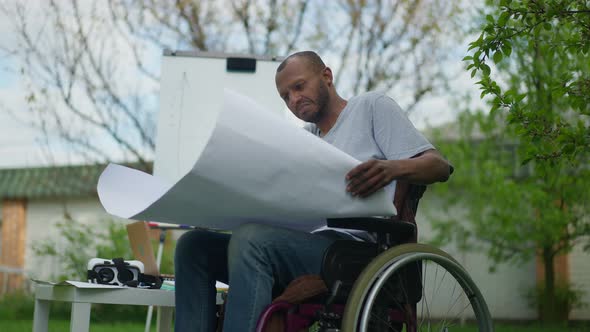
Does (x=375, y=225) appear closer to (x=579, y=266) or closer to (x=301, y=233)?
(x=301, y=233)

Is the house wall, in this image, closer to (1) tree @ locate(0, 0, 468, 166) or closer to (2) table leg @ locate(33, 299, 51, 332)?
(1) tree @ locate(0, 0, 468, 166)

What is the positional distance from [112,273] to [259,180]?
976 mm

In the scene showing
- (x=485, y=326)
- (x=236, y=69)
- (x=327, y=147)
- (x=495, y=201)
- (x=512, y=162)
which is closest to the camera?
(x=327, y=147)

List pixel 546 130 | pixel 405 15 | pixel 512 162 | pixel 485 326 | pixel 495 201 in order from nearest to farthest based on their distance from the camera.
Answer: pixel 485 326, pixel 546 130, pixel 405 15, pixel 495 201, pixel 512 162

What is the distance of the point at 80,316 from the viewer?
2.04 metres

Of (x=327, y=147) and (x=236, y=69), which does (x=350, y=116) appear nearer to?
(x=327, y=147)

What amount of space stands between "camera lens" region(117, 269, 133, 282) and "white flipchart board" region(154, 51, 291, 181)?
6.47 feet

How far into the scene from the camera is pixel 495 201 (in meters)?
8.23

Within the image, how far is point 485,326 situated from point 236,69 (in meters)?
2.82

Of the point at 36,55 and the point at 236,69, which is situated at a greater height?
the point at 36,55

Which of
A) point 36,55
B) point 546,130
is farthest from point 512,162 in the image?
point 546,130

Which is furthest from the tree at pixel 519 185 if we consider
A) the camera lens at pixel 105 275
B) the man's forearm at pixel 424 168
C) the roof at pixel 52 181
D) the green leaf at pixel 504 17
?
the man's forearm at pixel 424 168

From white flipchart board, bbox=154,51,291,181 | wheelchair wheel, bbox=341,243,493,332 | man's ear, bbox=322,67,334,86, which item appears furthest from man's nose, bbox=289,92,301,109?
white flipchart board, bbox=154,51,291,181

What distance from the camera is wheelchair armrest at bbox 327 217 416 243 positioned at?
1.70m
